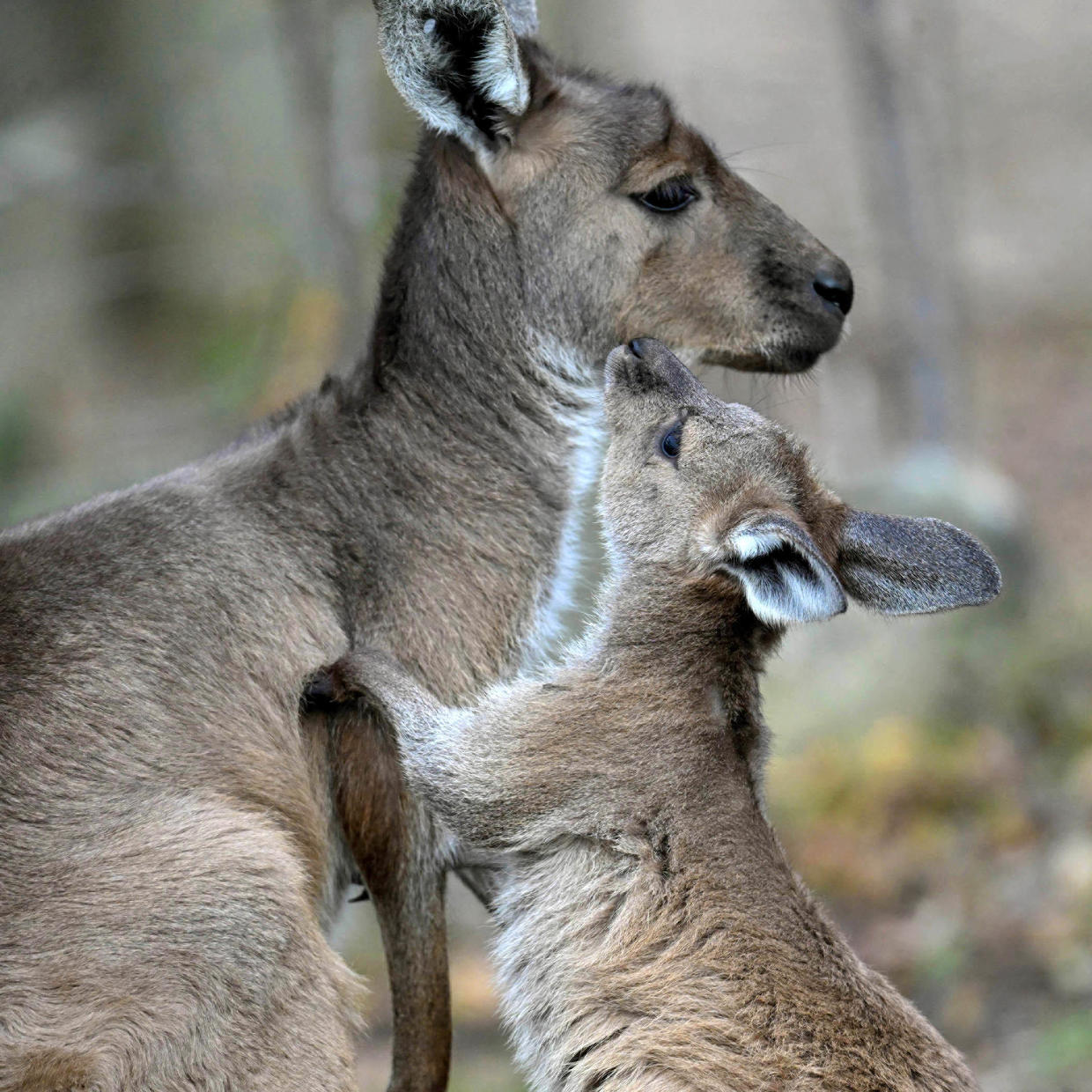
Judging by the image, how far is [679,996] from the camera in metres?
4.39

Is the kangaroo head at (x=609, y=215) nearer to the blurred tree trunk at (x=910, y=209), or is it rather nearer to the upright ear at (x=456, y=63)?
the upright ear at (x=456, y=63)

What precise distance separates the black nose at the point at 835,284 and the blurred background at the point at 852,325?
0.48 metres

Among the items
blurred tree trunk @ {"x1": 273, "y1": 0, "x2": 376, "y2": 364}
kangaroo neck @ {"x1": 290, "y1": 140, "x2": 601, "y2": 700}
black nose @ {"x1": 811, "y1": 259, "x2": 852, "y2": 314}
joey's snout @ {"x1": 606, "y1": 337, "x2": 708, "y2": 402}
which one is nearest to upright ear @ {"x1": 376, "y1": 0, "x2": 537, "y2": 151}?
kangaroo neck @ {"x1": 290, "y1": 140, "x2": 601, "y2": 700}

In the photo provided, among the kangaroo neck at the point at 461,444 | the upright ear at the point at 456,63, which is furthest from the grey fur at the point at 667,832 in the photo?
the upright ear at the point at 456,63

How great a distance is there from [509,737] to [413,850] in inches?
17.8

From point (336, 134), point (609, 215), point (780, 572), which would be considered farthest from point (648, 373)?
point (336, 134)

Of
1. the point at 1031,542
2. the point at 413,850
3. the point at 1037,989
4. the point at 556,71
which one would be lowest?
the point at 1037,989

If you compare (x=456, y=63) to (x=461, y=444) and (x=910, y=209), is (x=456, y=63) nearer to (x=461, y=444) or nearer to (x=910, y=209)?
(x=461, y=444)

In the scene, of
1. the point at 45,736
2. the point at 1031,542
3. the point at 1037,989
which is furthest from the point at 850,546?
the point at 1031,542

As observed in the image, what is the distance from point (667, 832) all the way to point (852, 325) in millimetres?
8973

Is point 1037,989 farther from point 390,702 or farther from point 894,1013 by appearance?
point 390,702

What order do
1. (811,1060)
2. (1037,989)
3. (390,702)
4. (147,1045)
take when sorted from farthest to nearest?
(1037,989) < (390,702) < (811,1060) < (147,1045)

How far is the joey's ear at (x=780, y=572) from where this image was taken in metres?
4.38

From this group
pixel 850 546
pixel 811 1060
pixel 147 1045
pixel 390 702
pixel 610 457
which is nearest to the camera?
pixel 147 1045
